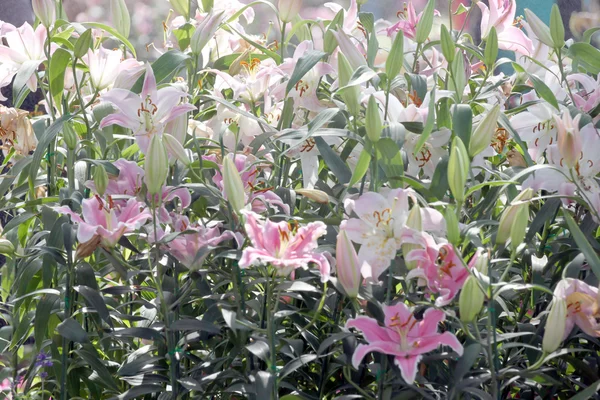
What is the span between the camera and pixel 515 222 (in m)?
0.71

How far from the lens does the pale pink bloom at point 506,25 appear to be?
1.02 meters

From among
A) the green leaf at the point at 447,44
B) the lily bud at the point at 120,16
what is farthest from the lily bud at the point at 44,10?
the green leaf at the point at 447,44

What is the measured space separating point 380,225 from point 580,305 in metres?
0.21

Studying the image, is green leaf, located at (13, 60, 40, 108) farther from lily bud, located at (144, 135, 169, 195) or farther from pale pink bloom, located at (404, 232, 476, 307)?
pale pink bloom, located at (404, 232, 476, 307)

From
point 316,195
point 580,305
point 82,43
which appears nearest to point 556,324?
point 580,305

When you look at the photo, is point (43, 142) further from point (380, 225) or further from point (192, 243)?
point (380, 225)

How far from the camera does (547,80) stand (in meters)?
1.04

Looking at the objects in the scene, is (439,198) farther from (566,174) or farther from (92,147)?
(92,147)

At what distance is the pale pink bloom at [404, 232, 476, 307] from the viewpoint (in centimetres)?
70

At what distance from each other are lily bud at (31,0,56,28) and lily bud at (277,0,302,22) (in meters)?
0.30

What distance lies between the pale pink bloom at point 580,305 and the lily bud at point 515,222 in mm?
70

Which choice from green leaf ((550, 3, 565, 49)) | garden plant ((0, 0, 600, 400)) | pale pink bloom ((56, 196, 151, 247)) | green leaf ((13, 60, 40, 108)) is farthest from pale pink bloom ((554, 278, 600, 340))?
green leaf ((13, 60, 40, 108))

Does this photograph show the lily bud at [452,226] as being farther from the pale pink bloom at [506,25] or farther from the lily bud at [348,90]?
the pale pink bloom at [506,25]

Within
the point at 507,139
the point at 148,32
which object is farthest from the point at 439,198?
the point at 148,32
